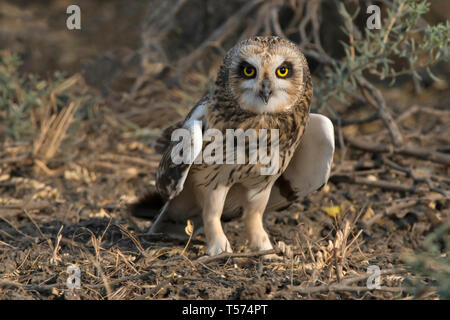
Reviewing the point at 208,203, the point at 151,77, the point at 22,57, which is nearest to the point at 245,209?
the point at 208,203

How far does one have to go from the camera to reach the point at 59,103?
6.12 metres

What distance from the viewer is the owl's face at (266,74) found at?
338cm

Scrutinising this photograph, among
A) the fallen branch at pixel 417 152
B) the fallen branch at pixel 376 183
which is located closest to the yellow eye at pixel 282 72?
the fallen branch at pixel 376 183

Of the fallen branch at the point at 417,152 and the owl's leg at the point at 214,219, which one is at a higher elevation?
the fallen branch at the point at 417,152

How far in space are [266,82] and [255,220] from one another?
113cm

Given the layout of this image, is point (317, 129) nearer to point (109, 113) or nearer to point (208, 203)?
point (208, 203)

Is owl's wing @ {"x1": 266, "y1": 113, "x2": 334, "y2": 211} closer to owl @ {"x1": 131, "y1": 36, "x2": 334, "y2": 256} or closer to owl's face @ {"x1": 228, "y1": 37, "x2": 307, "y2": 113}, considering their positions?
owl @ {"x1": 131, "y1": 36, "x2": 334, "y2": 256}

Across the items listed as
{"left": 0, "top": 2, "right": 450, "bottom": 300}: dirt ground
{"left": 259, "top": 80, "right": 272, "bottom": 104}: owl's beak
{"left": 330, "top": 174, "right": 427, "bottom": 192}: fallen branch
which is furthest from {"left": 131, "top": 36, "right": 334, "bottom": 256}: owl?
{"left": 330, "top": 174, "right": 427, "bottom": 192}: fallen branch

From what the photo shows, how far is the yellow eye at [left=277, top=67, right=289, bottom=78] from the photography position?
11.3 ft

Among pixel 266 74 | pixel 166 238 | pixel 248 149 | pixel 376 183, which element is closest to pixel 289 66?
pixel 266 74

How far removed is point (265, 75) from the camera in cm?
338

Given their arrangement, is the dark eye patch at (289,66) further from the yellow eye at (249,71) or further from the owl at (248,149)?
the yellow eye at (249,71)
